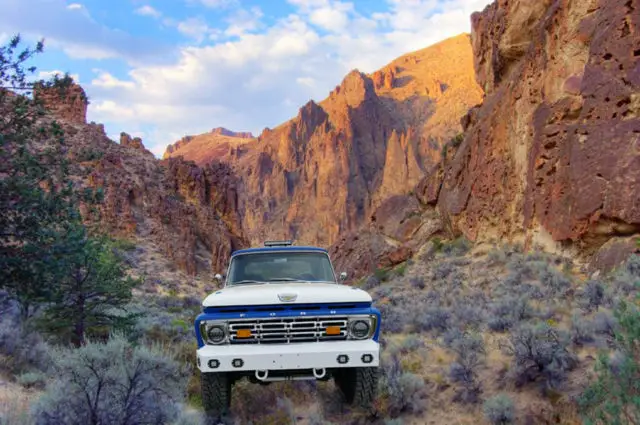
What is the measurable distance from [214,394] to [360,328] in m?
1.94

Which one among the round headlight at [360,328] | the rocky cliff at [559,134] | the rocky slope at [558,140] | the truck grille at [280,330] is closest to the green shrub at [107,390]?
the truck grille at [280,330]

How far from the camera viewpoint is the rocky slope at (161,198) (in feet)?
147

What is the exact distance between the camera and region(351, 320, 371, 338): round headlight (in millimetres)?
6133

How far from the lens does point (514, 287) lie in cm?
1423

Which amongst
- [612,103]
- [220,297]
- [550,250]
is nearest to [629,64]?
[612,103]

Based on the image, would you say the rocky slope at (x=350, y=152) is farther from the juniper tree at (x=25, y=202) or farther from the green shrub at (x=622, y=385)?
the green shrub at (x=622, y=385)

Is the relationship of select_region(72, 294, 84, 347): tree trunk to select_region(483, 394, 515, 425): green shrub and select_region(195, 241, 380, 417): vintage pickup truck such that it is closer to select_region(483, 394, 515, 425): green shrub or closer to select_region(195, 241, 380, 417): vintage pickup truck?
select_region(195, 241, 380, 417): vintage pickup truck

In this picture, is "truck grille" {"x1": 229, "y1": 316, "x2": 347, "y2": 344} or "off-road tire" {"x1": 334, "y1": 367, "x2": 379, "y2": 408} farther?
"off-road tire" {"x1": 334, "y1": 367, "x2": 379, "y2": 408}

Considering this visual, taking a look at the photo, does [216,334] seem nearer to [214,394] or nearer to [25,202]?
[214,394]

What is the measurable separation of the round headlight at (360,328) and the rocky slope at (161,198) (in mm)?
36120

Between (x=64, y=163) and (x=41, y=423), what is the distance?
16.0ft

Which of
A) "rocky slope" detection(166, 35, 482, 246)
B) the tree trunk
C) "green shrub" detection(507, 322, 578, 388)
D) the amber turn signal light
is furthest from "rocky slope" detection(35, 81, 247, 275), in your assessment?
"rocky slope" detection(166, 35, 482, 246)

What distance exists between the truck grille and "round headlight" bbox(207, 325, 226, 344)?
92 mm

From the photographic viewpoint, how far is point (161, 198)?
163 ft
